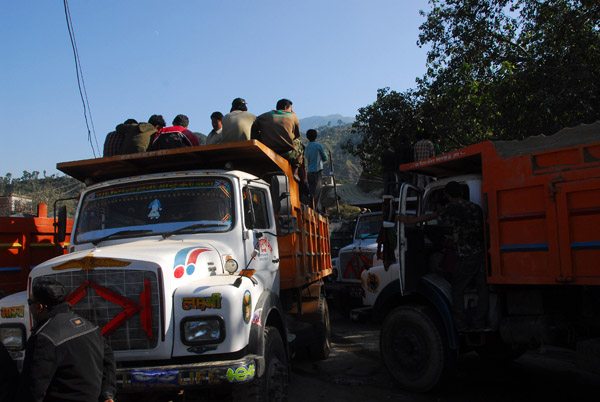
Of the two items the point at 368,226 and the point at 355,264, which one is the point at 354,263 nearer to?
the point at 355,264

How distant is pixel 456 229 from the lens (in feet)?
17.4

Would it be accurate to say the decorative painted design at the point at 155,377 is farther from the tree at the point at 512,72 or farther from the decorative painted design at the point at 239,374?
the tree at the point at 512,72

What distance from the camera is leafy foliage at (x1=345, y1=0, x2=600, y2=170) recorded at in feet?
34.7

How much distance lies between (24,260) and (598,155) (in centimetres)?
668

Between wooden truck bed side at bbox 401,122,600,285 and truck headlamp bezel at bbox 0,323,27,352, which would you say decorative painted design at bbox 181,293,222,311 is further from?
wooden truck bed side at bbox 401,122,600,285

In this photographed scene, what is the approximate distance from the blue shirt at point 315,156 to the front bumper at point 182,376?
572cm

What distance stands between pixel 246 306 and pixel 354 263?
770 centimetres

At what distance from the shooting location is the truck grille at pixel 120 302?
361 cm

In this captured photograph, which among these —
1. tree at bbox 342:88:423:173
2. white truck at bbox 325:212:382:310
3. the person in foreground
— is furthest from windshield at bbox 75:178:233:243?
tree at bbox 342:88:423:173

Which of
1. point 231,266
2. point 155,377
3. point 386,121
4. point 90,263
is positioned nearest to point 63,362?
point 155,377

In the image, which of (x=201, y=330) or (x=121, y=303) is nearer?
(x=201, y=330)

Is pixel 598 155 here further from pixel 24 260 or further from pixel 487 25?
pixel 487 25

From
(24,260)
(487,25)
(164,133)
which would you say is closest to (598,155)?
(164,133)

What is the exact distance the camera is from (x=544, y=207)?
15.2ft
